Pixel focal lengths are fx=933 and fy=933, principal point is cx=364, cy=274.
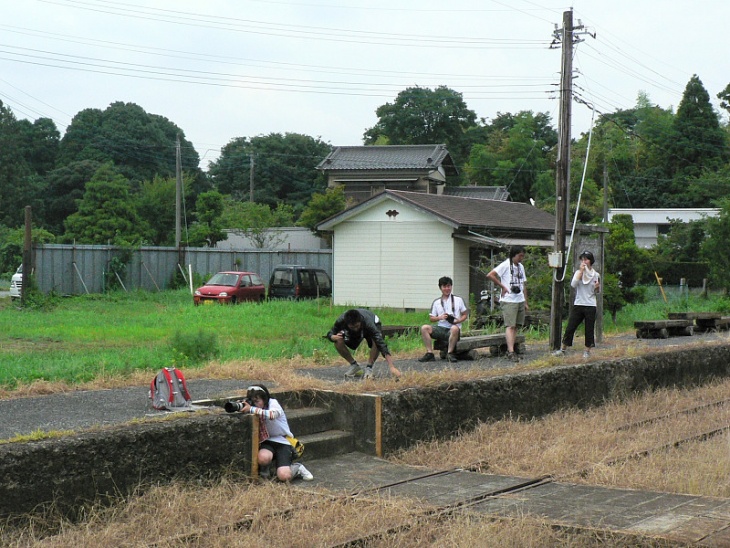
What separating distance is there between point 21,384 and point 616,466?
235 inches

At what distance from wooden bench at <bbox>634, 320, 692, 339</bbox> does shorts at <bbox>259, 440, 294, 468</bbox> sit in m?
11.5

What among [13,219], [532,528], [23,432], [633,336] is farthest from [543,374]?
[13,219]

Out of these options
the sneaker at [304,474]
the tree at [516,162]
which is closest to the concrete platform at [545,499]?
the sneaker at [304,474]

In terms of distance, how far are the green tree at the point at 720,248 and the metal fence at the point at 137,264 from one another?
1392 cm

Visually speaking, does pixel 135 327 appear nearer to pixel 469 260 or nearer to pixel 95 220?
pixel 469 260

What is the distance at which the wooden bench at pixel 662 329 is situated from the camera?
57.7ft

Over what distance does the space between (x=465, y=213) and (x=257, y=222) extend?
1842 centimetres

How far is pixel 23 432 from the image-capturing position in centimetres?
719

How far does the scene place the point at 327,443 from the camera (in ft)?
27.8

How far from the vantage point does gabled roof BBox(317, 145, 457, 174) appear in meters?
44.3

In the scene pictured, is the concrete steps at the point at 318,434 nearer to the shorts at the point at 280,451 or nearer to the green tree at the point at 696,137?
the shorts at the point at 280,451

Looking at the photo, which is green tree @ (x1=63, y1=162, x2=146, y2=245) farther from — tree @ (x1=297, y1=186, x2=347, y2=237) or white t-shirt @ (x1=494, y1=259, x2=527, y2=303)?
white t-shirt @ (x1=494, y1=259, x2=527, y2=303)

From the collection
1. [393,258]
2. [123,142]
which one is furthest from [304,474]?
[123,142]

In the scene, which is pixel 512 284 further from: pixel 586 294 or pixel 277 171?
pixel 277 171
